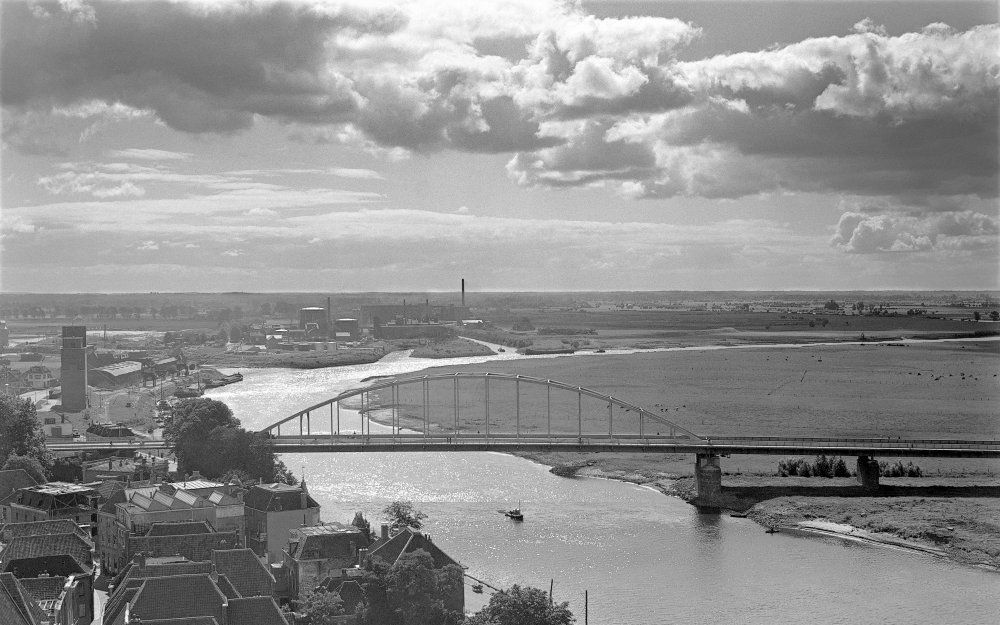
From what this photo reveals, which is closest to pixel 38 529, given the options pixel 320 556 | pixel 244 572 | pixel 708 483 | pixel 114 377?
pixel 320 556

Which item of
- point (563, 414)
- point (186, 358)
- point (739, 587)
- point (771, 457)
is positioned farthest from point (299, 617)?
point (186, 358)

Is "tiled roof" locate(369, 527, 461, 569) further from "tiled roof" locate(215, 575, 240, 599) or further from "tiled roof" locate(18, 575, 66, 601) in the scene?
"tiled roof" locate(18, 575, 66, 601)

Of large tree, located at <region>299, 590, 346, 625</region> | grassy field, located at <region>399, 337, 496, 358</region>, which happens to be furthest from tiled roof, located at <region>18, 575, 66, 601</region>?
grassy field, located at <region>399, 337, 496, 358</region>

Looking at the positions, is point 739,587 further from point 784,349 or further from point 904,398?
point 784,349

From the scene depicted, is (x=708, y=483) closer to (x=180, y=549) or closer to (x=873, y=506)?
(x=873, y=506)

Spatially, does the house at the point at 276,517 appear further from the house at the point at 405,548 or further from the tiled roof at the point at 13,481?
the tiled roof at the point at 13,481

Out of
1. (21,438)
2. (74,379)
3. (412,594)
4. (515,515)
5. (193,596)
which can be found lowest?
(515,515)

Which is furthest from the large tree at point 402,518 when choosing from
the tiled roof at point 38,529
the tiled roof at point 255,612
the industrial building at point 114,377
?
the industrial building at point 114,377
